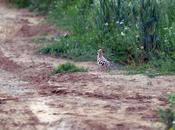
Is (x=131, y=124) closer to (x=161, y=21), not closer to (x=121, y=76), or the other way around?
(x=121, y=76)

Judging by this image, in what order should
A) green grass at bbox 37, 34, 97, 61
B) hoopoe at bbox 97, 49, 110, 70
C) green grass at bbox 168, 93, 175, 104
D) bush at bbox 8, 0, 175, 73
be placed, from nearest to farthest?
green grass at bbox 168, 93, 175, 104
hoopoe at bbox 97, 49, 110, 70
bush at bbox 8, 0, 175, 73
green grass at bbox 37, 34, 97, 61

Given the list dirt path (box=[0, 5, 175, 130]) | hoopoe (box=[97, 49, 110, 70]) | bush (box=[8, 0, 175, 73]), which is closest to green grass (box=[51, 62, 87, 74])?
dirt path (box=[0, 5, 175, 130])

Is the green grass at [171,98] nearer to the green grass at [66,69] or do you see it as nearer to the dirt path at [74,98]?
the dirt path at [74,98]

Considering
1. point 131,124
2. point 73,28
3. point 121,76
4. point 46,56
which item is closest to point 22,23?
point 73,28

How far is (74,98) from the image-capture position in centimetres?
836

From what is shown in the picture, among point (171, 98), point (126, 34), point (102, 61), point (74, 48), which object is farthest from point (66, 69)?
point (171, 98)

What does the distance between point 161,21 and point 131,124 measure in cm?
440

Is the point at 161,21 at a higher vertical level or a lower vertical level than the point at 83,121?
higher

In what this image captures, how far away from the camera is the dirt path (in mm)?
7293

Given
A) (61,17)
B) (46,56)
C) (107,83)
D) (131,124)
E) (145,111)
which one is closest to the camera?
(131,124)

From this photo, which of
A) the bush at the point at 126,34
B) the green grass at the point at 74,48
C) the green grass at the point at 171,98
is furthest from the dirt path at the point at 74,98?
the bush at the point at 126,34

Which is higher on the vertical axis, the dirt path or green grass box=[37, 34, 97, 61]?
green grass box=[37, 34, 97, 61]

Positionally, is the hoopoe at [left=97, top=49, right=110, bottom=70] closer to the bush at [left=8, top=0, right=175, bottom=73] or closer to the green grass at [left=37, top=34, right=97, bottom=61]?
the bush at [left=8, top=0, right=175, bottom=73]

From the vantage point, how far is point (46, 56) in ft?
38.3
